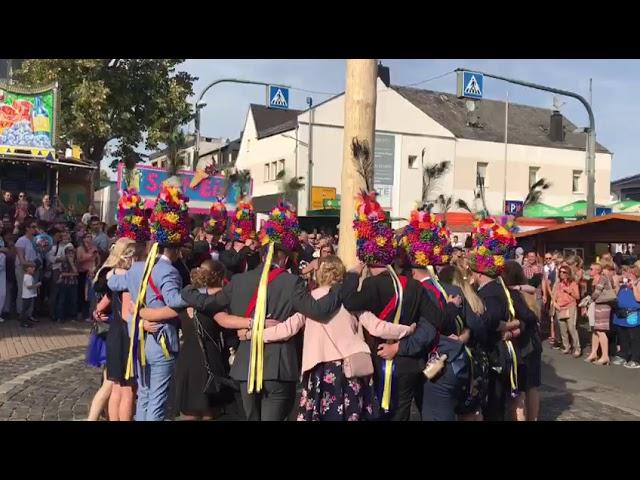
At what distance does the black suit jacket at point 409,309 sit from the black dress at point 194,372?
127 cm

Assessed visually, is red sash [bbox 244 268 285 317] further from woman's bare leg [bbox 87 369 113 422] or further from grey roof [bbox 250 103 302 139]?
grey roof [bbox 250 103 302 139]

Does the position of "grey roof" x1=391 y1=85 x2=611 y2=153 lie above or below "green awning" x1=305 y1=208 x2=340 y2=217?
above

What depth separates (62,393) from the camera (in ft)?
22.8

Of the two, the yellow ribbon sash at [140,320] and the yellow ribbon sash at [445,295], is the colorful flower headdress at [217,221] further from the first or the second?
the yellow ribbon sash at [445,295]

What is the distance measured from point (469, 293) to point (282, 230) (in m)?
1.60

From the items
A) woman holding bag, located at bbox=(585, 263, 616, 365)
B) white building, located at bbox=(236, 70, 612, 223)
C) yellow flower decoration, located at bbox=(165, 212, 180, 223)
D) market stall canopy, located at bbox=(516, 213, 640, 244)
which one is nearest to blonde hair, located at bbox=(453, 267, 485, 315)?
yellow flower decoration, located at bbox=(165, 212, 180, 223)

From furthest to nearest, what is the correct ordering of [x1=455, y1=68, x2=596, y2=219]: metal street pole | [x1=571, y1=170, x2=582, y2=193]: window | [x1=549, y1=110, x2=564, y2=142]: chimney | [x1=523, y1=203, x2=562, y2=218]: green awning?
[x1=571, y1=170, x2=582, y2=193]: window, [x1=549, y1=110, x2=564, y2=142]: chimney, [x1=523, y1=203, x2=562, y2=218]: green awning, [x1=455, y1=68, x2=596, y2=219]: metal street pole

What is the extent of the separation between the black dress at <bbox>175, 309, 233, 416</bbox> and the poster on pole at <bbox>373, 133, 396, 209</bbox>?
2875cm

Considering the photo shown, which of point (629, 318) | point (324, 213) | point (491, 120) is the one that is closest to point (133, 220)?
point (629, 318)

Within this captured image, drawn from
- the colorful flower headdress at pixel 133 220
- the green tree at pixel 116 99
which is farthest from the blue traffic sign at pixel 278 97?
the colorful flower headdress at pixel 133 220

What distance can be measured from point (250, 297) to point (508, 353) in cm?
236

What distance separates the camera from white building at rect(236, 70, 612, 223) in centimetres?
3278
